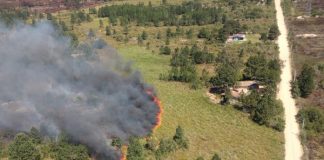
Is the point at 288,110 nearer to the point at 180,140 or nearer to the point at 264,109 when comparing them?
the point at 264,109

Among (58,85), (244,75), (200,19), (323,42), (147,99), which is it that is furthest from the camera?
(200,19)

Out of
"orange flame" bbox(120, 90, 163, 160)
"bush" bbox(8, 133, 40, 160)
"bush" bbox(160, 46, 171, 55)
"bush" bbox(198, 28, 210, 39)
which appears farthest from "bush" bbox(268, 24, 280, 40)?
"bush" bbox(8, 133, 40, 160)

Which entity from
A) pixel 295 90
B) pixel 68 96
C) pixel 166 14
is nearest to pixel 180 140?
pixel 68 96

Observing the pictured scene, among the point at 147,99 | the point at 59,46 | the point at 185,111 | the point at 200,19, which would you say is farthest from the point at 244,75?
the point at 200,19

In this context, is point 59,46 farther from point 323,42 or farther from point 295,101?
point 323,42

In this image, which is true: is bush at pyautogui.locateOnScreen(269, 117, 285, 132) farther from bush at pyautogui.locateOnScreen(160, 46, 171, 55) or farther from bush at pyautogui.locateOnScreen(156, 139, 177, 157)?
bush at pyautogui.locateOnScreen(160, 46, 171, 55)

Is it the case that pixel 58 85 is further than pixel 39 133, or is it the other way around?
pixel 58 85
